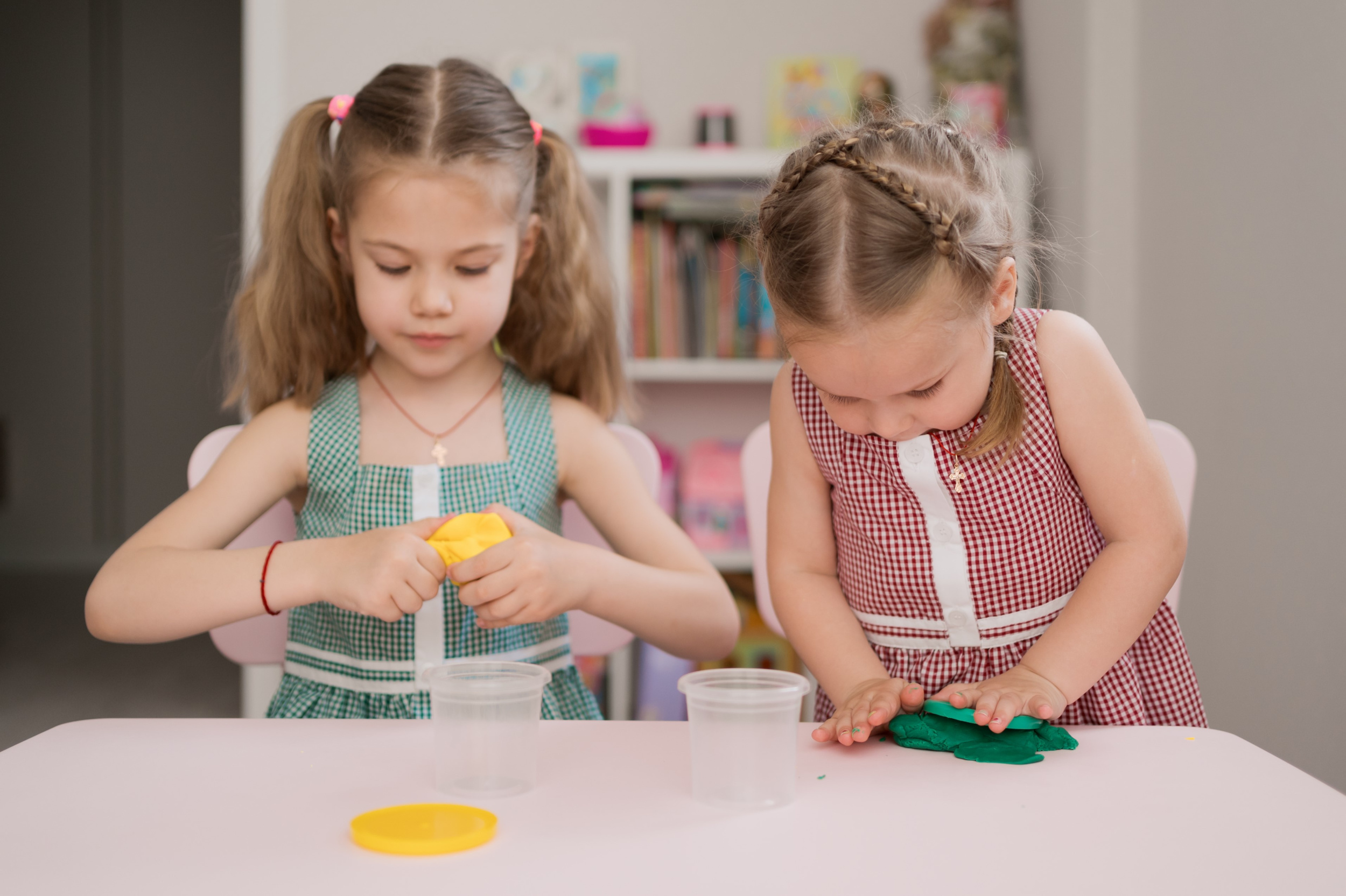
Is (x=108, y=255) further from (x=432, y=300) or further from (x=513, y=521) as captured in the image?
(x=513, y=521)

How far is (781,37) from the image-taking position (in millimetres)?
2695

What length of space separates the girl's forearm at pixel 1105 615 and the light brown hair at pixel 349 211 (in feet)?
2.09

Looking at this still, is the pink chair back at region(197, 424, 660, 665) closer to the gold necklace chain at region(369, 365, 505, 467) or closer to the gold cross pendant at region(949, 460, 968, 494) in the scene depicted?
the gold necklace chain at region(369, 365, 505, 467)

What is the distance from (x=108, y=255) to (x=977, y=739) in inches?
199

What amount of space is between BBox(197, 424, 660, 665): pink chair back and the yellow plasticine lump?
327mm

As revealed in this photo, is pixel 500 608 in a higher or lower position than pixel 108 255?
lower

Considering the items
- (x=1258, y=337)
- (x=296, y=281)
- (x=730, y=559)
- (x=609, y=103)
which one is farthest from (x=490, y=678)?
(x=609, y=103)

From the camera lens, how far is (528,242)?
136 centimetres

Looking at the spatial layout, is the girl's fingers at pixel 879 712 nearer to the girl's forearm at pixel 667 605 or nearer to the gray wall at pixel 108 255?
the girl's forearm at pixel 667 605

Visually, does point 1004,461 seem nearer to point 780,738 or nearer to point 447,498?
point 780,738

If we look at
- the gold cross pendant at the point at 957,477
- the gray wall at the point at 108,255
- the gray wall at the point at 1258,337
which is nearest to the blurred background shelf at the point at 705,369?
the gray wall at the point at 1258,337

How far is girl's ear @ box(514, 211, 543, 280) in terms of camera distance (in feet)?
4.40

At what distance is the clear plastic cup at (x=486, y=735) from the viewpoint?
74 cm

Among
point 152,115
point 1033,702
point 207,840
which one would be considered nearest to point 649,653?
point 1033,702
